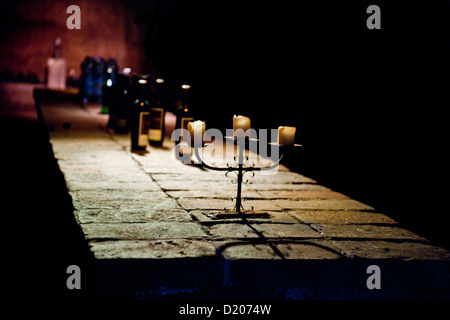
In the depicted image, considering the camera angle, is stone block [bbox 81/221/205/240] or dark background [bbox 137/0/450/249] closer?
stone block [bbox 81/221/205/240]

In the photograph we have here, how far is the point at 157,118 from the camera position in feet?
16.3

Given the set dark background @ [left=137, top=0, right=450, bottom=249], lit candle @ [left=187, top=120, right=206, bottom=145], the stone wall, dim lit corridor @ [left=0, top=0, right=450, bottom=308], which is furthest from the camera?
the stone wall

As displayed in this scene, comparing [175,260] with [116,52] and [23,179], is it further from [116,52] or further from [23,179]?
[116,52]

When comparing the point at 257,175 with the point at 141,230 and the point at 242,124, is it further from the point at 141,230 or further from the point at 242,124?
the point at 141,230

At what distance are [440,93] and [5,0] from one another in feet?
42.0

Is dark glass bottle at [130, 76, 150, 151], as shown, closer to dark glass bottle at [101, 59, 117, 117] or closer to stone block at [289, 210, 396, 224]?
dark glass bottle at [101, 59, 117, 117]

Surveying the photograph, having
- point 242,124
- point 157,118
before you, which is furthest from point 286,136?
point 157,118

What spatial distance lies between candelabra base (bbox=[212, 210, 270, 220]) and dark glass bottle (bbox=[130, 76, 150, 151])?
188 cm

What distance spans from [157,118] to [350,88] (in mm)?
1938

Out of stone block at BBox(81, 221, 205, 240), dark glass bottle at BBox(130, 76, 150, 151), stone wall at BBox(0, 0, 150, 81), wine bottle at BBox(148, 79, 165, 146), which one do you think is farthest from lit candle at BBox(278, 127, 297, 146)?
stone wall at BBox(0, 0, 150, 81)

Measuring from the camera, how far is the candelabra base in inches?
112

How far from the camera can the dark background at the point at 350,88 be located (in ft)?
13.3

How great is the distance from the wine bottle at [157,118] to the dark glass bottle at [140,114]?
11 centimetres
